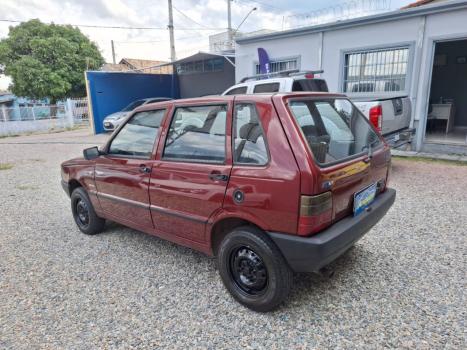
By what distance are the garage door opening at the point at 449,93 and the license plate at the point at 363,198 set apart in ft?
25.5

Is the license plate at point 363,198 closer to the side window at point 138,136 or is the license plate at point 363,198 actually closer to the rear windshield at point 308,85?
the side window at point 138,136

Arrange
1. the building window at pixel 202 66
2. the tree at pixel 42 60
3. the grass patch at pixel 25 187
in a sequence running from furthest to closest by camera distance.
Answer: the tree at pixel 42 60, the building window at pixel 202 66, the grass patch at pixel 25 187

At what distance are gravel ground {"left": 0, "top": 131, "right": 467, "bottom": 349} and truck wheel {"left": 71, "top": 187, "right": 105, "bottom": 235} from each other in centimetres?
13

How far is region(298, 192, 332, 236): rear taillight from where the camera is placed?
83.4 inches

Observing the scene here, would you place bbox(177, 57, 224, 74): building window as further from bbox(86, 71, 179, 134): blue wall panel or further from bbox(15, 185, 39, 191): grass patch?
bbox(15, 185, 39, 191): grass patch

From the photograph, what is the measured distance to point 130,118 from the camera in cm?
344

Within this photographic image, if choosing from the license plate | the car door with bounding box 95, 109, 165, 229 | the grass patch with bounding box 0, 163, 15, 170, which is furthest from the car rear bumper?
the grass patch with bounding box 0, 163, 15, 170

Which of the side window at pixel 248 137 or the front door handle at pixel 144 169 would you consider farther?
the front door handle at pixel 144 169

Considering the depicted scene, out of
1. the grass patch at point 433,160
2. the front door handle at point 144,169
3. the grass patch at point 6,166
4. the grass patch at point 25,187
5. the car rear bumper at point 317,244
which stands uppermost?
the front door handle at point 144,169

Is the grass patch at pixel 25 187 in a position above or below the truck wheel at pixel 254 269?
below

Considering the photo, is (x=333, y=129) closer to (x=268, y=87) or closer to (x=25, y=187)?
(x=268, y=87)

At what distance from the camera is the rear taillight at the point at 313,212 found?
83.4 inches

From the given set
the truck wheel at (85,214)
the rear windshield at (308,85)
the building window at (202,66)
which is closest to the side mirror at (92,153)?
the truck wheel at (85,214)

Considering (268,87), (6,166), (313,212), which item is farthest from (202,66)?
(313,212)
